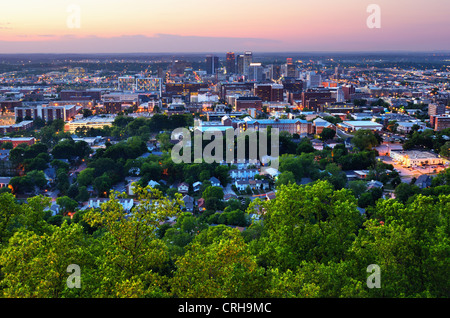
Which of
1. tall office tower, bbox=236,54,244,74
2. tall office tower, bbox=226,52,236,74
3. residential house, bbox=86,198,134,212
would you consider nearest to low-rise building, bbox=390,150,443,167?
residential house, bbox=86,198,134,212

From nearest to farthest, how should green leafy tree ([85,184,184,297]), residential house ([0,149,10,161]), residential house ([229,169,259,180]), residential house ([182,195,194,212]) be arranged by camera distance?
green leafy tree ([85,184,184,297])
residential house ([182,195,194,212])
residential house ([229,169,259,180])
residential house ([0,149,10,161])

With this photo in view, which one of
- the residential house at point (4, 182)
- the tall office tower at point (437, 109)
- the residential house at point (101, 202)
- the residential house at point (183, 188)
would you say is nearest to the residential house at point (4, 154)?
the residential house at point (4, 182)

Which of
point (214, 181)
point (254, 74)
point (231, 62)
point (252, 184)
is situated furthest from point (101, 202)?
point (231, 62)

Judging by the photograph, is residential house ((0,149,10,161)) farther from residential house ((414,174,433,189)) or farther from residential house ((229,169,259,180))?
residential house ((414,174,433,189))

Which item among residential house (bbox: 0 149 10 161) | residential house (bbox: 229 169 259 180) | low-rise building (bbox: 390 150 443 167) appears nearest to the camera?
residential house (bbox: 229 169 259 180)

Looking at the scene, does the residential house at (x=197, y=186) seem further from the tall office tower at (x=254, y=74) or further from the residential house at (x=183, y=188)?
the tall office tower at (x=254, y=74)

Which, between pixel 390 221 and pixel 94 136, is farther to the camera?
pixel 94 136

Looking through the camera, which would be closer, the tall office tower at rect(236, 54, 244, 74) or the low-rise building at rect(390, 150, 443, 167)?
the low-rise building at rect(390, 150, 443, 167)

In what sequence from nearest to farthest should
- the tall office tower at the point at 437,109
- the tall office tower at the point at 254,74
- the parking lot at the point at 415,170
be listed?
the parking lot at the point at 415,170
the tall office tower at the point at 437,109
the tall office tower at the point at 254,74

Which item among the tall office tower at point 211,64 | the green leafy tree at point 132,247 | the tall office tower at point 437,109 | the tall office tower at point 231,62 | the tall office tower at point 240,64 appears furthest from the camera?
the tall office tower at point 211,64
